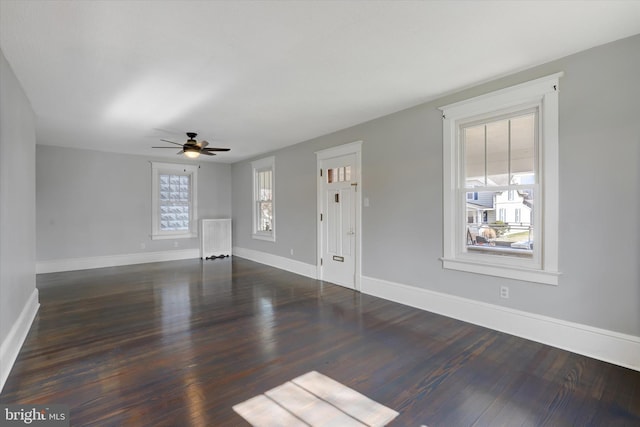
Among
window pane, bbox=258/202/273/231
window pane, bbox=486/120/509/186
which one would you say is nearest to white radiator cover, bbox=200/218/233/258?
window pane, bbox=258/202/273/231

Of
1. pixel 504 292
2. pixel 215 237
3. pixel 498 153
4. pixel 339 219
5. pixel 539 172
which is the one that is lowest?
pixel 504 292

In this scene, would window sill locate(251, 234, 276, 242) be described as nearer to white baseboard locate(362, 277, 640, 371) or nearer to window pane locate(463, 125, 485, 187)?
white baseboard locate(362, 277, 640, 371)

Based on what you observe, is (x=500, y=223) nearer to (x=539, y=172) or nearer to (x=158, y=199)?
(x=539, y=172)

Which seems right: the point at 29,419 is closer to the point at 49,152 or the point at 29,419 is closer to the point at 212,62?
the point at 212,62

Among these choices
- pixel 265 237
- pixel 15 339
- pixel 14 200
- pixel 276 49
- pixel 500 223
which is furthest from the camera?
pixel 265 237

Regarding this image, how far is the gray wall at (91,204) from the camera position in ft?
19.6

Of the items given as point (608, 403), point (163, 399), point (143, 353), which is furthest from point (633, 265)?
point (143, 353)

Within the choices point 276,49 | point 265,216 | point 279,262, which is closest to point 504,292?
point 276,49

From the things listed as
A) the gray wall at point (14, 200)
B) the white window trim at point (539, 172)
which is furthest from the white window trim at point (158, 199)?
the white window trim at point (539, 172)

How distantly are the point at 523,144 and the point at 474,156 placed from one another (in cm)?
48

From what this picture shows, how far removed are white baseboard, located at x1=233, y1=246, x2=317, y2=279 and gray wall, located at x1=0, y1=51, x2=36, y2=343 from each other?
3.80 m

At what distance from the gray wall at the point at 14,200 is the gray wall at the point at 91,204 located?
305 cm

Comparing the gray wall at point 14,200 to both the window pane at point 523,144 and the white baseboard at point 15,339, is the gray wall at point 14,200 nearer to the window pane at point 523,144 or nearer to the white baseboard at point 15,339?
the white baseboard at point 15,339

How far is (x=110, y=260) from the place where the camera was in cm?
664
